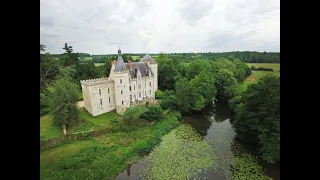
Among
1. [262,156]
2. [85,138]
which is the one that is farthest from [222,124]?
[85,138]

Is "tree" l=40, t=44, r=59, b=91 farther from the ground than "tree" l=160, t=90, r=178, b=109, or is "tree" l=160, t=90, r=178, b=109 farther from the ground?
"tree" l=40, t=44, r=59, b=91

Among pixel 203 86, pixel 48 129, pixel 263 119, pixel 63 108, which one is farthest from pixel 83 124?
pixel 263 119

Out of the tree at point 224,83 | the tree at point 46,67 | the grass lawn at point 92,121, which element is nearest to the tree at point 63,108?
the grass lawn at point 92,121

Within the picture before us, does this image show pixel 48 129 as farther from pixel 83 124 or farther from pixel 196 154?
pixel 196 154

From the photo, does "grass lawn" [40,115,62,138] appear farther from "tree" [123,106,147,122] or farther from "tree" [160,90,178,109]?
"tree" [160,90,178,109]

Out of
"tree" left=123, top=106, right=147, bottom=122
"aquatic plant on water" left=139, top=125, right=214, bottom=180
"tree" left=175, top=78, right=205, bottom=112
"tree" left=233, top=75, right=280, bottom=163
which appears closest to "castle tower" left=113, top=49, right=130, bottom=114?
"tree" left=123, top=106, right=147, bottom=122

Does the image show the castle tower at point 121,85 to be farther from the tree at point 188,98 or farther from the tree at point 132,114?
the tree at point 188,98
